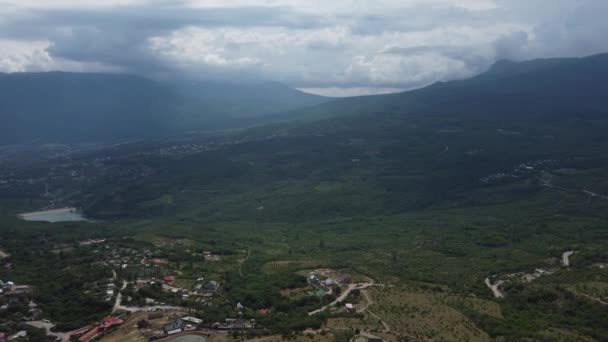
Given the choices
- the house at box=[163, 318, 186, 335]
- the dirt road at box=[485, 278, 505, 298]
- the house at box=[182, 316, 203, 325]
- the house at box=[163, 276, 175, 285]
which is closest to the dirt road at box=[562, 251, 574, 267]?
the dirt road at box=[485, 278, 505, 298]

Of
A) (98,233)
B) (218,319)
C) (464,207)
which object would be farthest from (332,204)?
(218,319)

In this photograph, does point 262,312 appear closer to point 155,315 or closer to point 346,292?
point 155,315

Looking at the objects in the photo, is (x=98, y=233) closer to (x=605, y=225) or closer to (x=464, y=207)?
(x=464, y=207)

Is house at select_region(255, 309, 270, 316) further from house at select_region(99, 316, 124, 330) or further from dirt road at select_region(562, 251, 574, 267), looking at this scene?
dirt road at select_region(562, 251, 574, 267)

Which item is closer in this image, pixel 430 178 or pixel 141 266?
pixel 141 266

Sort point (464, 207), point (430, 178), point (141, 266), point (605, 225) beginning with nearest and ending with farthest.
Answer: point (141, 266)
point (605, 225)
point (464, 207)
point (430, 178)

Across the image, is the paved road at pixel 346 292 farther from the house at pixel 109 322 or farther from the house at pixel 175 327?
the house at pixel 109 322

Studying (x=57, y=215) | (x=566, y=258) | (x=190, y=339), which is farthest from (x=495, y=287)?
(x=57, y=215)
